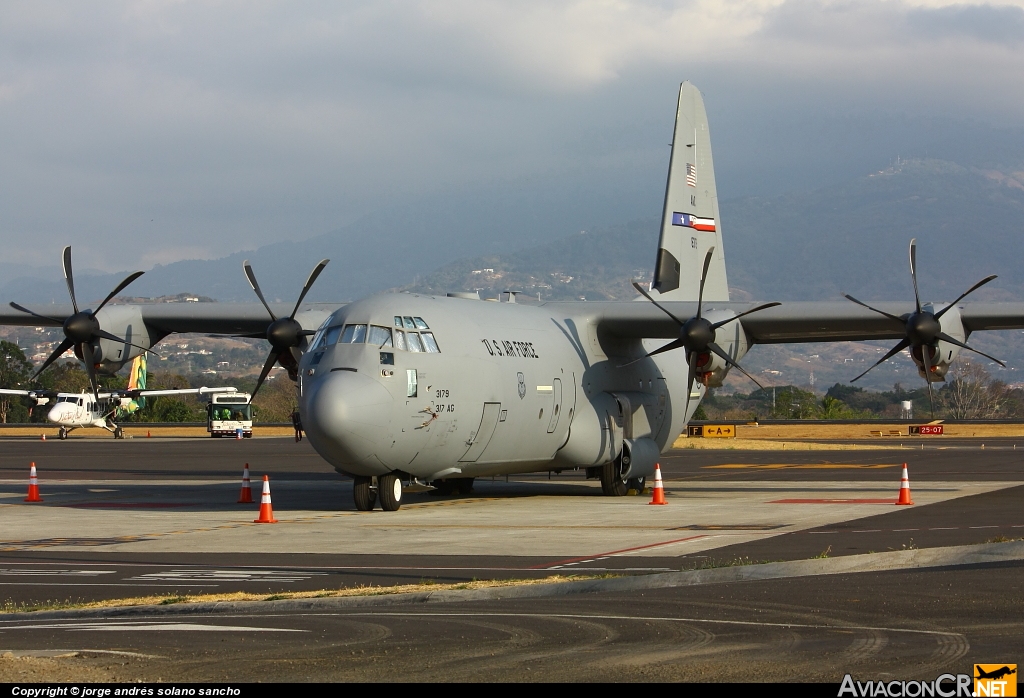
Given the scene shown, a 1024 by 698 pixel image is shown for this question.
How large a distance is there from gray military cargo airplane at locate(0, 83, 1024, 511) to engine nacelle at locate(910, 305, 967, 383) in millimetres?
38

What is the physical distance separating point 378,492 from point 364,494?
0.25m

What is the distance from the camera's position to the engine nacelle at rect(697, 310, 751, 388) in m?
24.7

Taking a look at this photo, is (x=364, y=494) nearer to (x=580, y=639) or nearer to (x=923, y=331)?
(x=923, y=331)

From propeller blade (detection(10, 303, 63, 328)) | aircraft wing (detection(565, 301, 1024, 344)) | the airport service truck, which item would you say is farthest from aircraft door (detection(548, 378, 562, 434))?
the airport service truck

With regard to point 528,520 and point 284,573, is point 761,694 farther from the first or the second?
point 528,520

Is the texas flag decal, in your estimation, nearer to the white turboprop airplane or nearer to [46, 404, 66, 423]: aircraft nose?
the white turboprop airplane

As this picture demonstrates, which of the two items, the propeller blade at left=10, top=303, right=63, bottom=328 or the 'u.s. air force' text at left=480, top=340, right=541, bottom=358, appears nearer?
the 'u.s. air force' text at left=480, top=340, right=541, bottom=358

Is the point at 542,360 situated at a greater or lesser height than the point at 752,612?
greater

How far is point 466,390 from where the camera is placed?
21.1 meters

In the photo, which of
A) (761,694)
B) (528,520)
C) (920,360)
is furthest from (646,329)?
(761,694)

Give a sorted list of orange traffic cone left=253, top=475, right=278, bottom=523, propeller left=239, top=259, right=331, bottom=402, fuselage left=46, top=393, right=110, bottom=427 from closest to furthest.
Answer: orange traffic cone left=253, top=475, right=278, bottom=523 → propeller left=239, top=259, right=331, bottom=402 → fuselage left=46, top=393, right=110, bottom=427

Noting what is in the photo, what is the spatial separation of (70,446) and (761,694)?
5436 centimetres

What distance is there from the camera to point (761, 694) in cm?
640

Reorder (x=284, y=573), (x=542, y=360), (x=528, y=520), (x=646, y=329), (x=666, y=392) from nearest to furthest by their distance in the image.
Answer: (x=284, y=573) < (x=528, y=520) < (x=542, y=360) < (x=646, y=329) < (x=666, y=392)
